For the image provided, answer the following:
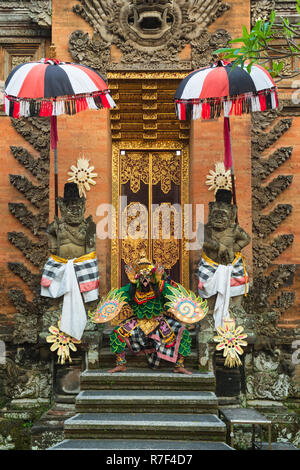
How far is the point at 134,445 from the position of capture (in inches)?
228

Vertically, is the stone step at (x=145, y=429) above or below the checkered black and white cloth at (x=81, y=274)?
below

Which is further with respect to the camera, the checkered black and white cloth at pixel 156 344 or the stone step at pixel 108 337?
the stone step at pixel 108 337

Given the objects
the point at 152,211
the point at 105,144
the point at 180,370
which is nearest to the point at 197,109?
the point at 105,144

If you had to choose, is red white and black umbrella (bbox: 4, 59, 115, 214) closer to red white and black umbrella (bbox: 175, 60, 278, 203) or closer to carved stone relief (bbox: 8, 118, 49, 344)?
red white and black umbrella (bbox: 175, 60, 278, 203)

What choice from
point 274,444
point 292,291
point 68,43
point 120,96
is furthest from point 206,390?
point 68,43

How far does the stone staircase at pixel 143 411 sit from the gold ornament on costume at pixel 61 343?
446 mm

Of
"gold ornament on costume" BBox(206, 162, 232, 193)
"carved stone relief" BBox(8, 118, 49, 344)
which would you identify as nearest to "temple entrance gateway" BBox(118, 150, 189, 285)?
"gold ornament on costume" BBox(206, 162, 232, 193)

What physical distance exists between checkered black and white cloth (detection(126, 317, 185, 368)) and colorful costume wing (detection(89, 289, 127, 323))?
0.40 meters

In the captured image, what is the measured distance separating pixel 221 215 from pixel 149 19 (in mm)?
3845

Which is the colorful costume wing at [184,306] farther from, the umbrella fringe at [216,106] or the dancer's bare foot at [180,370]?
the umbrella fringe at [216,106]

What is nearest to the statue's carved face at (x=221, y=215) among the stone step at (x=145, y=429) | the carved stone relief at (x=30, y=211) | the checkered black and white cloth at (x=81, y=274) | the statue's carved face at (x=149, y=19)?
the checkered black and white cloth at (x=81, y=274)

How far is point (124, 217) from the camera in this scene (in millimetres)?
9555

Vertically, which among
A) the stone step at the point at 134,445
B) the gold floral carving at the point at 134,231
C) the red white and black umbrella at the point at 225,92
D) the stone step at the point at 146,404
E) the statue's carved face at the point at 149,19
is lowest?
the stone step at the point at 134,445

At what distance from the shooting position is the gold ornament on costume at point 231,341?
7387mm
